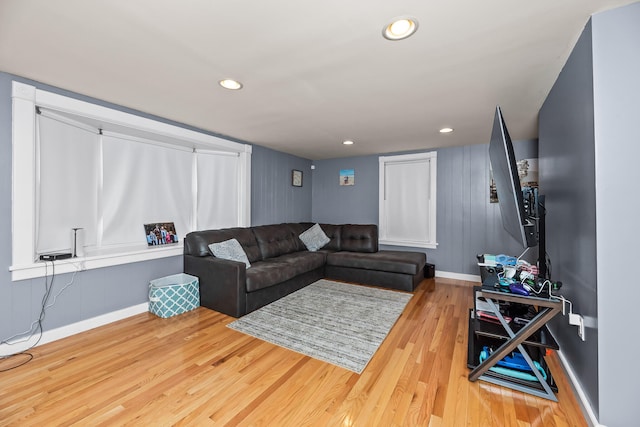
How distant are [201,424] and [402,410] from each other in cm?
116

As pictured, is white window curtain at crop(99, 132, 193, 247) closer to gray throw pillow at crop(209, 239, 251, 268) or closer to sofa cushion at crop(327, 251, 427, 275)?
gray throw pillow at crop(209, 239, 251, 268)

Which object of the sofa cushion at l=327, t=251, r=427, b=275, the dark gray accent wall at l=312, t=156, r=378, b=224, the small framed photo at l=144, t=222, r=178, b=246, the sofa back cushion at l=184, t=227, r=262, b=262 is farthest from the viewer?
the dark gray accent wall at l=312, t=156, r=378, b=224

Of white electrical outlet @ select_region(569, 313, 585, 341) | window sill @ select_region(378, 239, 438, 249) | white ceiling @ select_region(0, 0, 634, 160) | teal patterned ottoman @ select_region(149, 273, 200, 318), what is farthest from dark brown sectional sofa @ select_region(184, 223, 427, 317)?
white electrical outlet @ select_region(569, 313, 585, 341)

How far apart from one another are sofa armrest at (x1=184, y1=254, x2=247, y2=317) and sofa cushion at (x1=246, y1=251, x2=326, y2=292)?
0.13 m

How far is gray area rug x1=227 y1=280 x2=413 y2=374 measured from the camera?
2182mm

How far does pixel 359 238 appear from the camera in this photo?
477 cm

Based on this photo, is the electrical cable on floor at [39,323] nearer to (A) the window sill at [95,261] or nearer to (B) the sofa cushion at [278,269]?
(A) the window sill at [95,261]

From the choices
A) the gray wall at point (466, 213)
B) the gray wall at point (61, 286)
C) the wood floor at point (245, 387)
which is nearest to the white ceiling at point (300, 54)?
the gray wall at point (61, 286)

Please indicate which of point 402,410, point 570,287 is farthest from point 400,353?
point 570,287

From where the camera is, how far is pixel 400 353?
7.09 ft

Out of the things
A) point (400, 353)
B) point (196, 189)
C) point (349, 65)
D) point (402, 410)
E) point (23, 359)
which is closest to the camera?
point (402, 410)

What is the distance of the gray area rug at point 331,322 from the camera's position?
2182 millimetres

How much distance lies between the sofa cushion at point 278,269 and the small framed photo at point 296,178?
1.68 m

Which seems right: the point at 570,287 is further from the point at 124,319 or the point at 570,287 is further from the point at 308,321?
the point at 124,319
